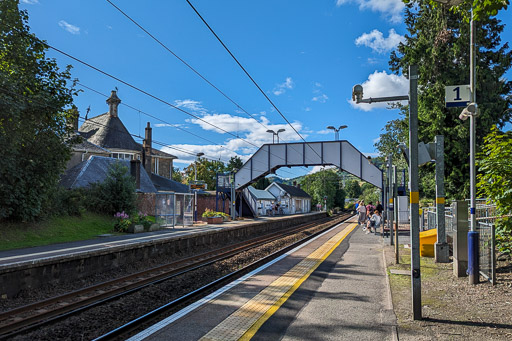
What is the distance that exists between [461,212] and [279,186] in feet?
176

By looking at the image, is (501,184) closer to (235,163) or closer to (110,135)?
(110,135)

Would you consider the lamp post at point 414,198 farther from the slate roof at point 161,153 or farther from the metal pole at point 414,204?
the slate roof at point 161,153

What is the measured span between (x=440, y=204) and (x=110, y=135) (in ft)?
135

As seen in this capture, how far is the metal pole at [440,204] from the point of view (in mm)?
9445

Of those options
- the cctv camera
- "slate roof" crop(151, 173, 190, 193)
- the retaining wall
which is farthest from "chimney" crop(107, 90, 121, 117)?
the cctv camera

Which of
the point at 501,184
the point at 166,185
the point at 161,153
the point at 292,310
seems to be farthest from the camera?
the point at 161,153

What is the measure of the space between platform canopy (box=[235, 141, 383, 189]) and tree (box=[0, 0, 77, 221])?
1865cm

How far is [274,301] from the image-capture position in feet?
21.7

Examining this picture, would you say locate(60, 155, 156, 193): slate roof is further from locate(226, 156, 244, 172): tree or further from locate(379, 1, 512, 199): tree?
locate(226, 156, 244, 172): tree

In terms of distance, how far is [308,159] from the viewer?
32969mm

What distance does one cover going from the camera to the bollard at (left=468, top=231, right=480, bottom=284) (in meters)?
7.41

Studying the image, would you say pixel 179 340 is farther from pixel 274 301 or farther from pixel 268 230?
pixel 268 230

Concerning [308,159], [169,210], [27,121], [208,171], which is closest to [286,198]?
[208,171]

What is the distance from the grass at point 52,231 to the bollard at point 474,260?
50.6ft
